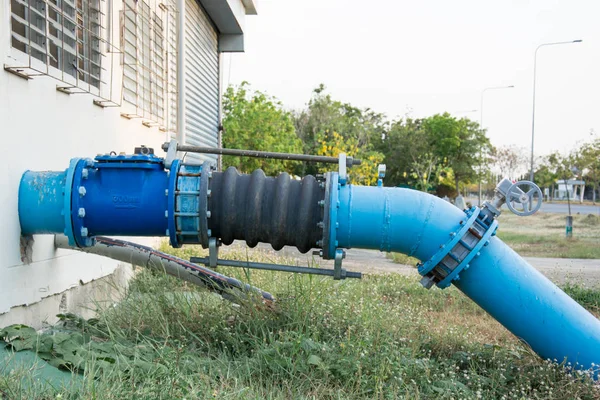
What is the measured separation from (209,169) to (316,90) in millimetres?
32960

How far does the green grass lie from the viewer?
2.50 meters

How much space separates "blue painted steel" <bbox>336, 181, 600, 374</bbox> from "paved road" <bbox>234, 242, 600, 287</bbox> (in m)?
3.34

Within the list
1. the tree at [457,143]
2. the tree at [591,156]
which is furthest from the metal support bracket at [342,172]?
the tree at [457,143]

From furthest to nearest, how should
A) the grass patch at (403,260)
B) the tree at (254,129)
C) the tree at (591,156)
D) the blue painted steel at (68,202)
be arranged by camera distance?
the tree at (591,156) < the tree at (254,129) < the grass patch at (403,260) < the blue painted steel at (68,202)

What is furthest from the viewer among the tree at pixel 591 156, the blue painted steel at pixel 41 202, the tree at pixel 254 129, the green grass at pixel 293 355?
the tree at pixel 591 156

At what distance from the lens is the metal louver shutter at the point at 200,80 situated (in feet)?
28.7

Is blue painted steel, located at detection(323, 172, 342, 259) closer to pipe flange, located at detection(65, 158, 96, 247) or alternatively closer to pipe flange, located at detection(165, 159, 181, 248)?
pipe flange, located at detection(165, 159, 181, 248)

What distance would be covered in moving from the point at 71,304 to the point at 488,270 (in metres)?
2.95

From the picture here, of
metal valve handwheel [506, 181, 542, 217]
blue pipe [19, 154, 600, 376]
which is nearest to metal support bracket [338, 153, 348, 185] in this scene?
blue pipe [19, 154, 600, 376]

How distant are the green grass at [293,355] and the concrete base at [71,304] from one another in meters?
0.20

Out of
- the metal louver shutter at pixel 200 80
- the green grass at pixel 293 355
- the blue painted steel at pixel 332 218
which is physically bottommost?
the green grass at pixel 293 355

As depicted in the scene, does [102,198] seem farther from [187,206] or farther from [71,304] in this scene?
[71,304]

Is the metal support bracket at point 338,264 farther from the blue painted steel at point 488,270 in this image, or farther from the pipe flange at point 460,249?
the pipe flange at point 460,249

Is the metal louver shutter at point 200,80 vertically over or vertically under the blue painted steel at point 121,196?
over
